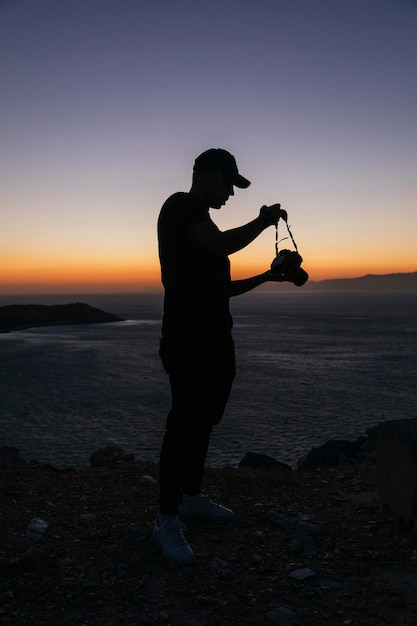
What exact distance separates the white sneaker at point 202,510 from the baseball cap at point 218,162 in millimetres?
2730

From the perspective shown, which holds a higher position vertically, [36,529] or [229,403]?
[36,529]

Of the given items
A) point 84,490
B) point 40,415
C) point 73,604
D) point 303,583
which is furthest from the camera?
point 40,415

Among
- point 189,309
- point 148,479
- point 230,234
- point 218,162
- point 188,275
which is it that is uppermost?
point 218,162

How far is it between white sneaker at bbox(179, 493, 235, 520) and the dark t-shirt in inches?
64.0

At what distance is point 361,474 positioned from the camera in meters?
6.24

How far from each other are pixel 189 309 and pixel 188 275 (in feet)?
0.82

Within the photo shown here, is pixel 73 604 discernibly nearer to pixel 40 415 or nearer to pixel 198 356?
pixel 198 356

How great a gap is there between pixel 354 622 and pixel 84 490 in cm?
317

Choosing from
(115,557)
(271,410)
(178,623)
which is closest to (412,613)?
(178,623)

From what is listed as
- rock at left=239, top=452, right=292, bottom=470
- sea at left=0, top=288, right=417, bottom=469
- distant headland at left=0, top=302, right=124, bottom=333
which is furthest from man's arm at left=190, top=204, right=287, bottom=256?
distant headland at left=0, top=302, right=124, bottom=333

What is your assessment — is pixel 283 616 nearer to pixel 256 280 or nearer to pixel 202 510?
pixel 202 510

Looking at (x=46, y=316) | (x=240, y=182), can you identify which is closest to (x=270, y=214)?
(x=240, y=182)

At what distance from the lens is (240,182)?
3.95m

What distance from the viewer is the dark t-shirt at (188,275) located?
3.68m
